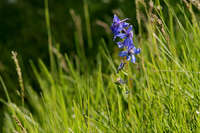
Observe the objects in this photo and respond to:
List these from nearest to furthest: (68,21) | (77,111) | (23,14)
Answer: (77,111) < (68,21) < (23,14)

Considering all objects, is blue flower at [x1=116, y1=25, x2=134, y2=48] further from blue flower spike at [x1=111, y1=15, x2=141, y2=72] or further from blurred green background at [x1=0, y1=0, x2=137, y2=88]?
blurred green background at [x1=0, y1=0, x2=137, y2=88]

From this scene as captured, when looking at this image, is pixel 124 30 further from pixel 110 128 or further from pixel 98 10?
pixel 98 10

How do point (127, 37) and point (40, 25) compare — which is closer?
point (127, 37)

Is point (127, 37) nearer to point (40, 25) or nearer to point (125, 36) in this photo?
point (125, 36)

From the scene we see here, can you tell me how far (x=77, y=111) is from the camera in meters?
1.64

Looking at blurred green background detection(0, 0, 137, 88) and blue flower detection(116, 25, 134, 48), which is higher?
blurred green background detection(0, 0, 137, 88)

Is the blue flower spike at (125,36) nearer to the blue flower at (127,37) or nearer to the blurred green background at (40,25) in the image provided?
the blue flower at (127,37)

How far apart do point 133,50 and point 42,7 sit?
4.15 meters

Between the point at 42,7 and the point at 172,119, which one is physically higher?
the point at 42,7

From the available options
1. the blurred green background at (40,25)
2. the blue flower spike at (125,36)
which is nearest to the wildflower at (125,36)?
the blue flower spike at (125,36)

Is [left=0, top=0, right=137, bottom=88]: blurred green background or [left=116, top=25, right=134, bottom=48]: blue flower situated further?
[left=0, top=0, right=137, bottom=88]: blurred green background

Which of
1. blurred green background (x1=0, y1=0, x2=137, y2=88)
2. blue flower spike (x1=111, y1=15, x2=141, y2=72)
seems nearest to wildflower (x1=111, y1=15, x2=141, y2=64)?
blue flower spike (x1=111, y1=15, x2=141, y2=72)

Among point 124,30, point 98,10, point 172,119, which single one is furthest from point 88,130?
point 98,10

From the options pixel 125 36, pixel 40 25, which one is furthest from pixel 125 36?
pixel 40 25
